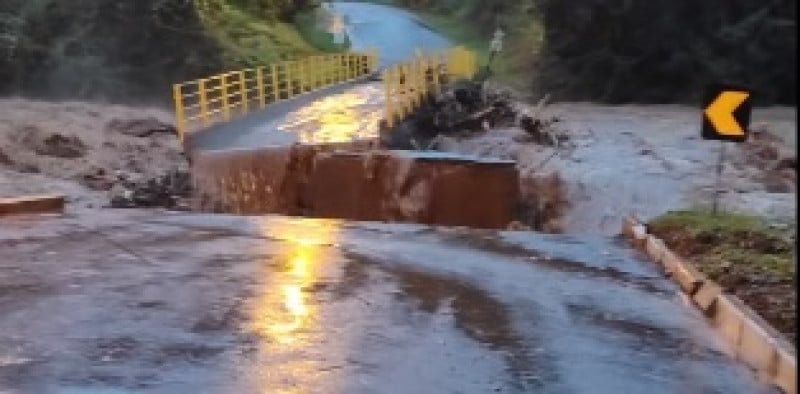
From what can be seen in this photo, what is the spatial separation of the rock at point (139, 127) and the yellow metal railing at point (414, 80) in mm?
4862

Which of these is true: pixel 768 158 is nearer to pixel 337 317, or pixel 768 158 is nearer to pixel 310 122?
pixel 310 122

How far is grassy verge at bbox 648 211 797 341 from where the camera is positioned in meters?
7.89

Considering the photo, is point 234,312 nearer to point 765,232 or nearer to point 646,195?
point 765,232

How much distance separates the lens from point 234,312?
816 centimetres

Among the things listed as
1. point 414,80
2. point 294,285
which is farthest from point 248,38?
point 294,285

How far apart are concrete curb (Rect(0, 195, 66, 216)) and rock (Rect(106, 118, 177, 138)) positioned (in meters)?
8.27

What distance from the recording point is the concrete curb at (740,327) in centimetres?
654

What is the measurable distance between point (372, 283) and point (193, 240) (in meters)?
3.13

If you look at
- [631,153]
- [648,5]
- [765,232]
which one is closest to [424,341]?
[765,232]

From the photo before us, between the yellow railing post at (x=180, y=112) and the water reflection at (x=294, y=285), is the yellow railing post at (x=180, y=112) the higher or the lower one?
the higher one

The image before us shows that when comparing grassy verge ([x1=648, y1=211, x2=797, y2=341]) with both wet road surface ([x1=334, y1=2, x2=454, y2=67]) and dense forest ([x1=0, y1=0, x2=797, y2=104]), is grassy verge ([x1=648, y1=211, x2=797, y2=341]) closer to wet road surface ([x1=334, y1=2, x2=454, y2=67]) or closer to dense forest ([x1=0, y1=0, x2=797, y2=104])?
dense forest ([x1=0, y1=0, x2=797, y2=104])

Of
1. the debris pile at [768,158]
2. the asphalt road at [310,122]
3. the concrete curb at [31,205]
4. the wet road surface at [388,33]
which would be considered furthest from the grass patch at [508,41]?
the concrete curb at [31,205]

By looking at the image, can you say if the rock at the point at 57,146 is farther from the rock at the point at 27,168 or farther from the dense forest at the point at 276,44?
the dense forest at the point at 276,44

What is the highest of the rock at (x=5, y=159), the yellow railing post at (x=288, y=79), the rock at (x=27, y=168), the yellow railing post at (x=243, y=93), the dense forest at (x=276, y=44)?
the dense forest at (x=276, y=44)
